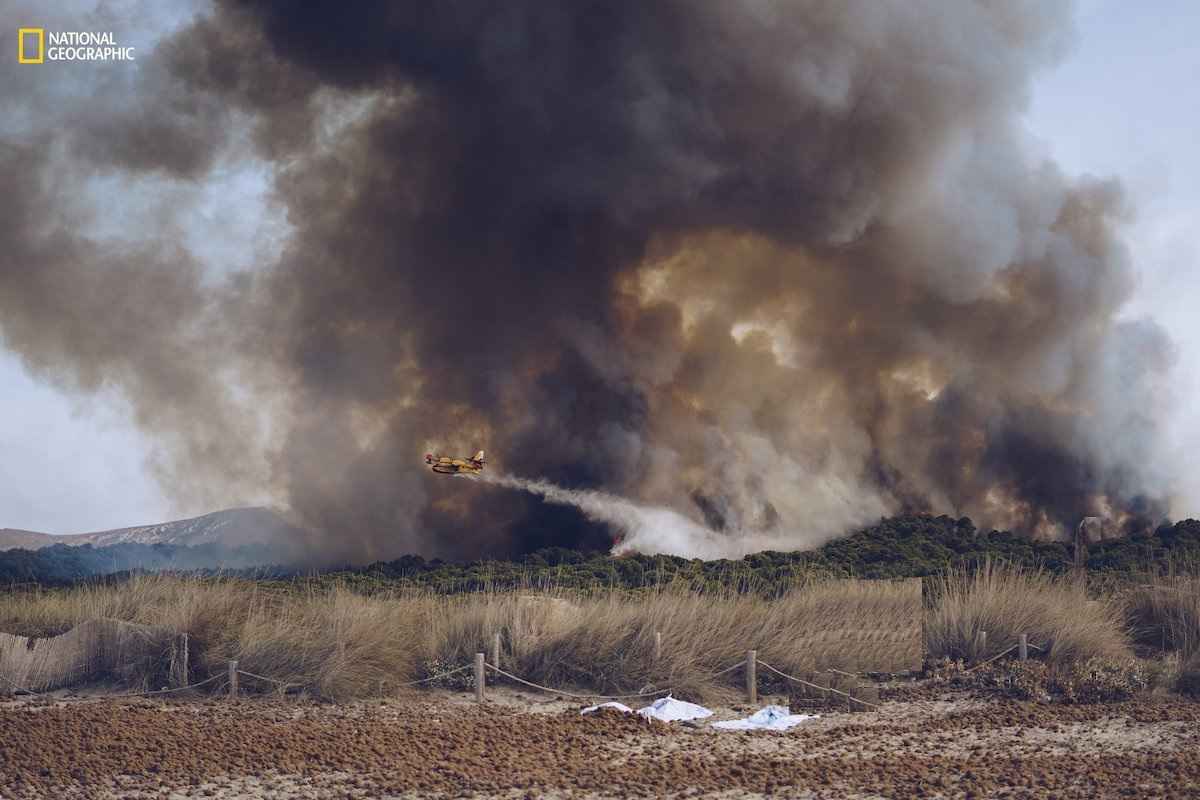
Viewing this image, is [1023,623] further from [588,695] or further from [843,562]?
[843,562]

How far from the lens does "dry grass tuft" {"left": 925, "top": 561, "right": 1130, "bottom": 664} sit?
1891 centimetres

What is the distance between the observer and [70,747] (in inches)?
527

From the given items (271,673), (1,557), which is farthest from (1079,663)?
(1,557)

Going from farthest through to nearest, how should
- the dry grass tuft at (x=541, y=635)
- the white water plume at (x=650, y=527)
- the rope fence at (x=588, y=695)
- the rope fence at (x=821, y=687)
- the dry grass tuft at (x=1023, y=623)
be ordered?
1. the white water plume at (x=650, y=527)
2. the dry grass tuft at (x=1023, y=623)
3. the dry grass tuft at (x=541, y=635)
4. the rope fence at (x=588, y=695)
5. the rope fence at (x=821, y=687)

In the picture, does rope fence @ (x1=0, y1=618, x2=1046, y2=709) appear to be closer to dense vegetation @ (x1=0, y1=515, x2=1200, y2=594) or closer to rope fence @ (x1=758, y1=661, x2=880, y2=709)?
rope fence @ (x1=758, y1=661, x2=880, y2=709)

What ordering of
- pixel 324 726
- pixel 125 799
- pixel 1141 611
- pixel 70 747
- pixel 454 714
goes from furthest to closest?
pixel 1141 611 < pixel 454 714 < pixel 324 726 < pixel 70 747 < pixel 125 799

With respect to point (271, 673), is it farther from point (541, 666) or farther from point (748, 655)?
point (748, 655)

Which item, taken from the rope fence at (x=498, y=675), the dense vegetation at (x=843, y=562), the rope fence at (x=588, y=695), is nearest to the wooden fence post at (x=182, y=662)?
the rope fence at (x=498, y=675)

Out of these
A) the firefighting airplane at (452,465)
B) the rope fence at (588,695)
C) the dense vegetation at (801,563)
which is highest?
the firefighting airplane at (452,465)

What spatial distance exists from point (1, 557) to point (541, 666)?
1573 inches

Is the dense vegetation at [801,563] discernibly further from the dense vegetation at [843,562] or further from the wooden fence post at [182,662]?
the wooden fence post at [182,662]

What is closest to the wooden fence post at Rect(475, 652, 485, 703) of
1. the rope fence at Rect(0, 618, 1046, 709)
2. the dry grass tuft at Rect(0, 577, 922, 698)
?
the rope fence at Rect(0, 618, 1046, 709)

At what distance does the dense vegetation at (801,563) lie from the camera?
30.3 metres

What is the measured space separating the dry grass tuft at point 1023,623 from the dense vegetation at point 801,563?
5003 millimetres
